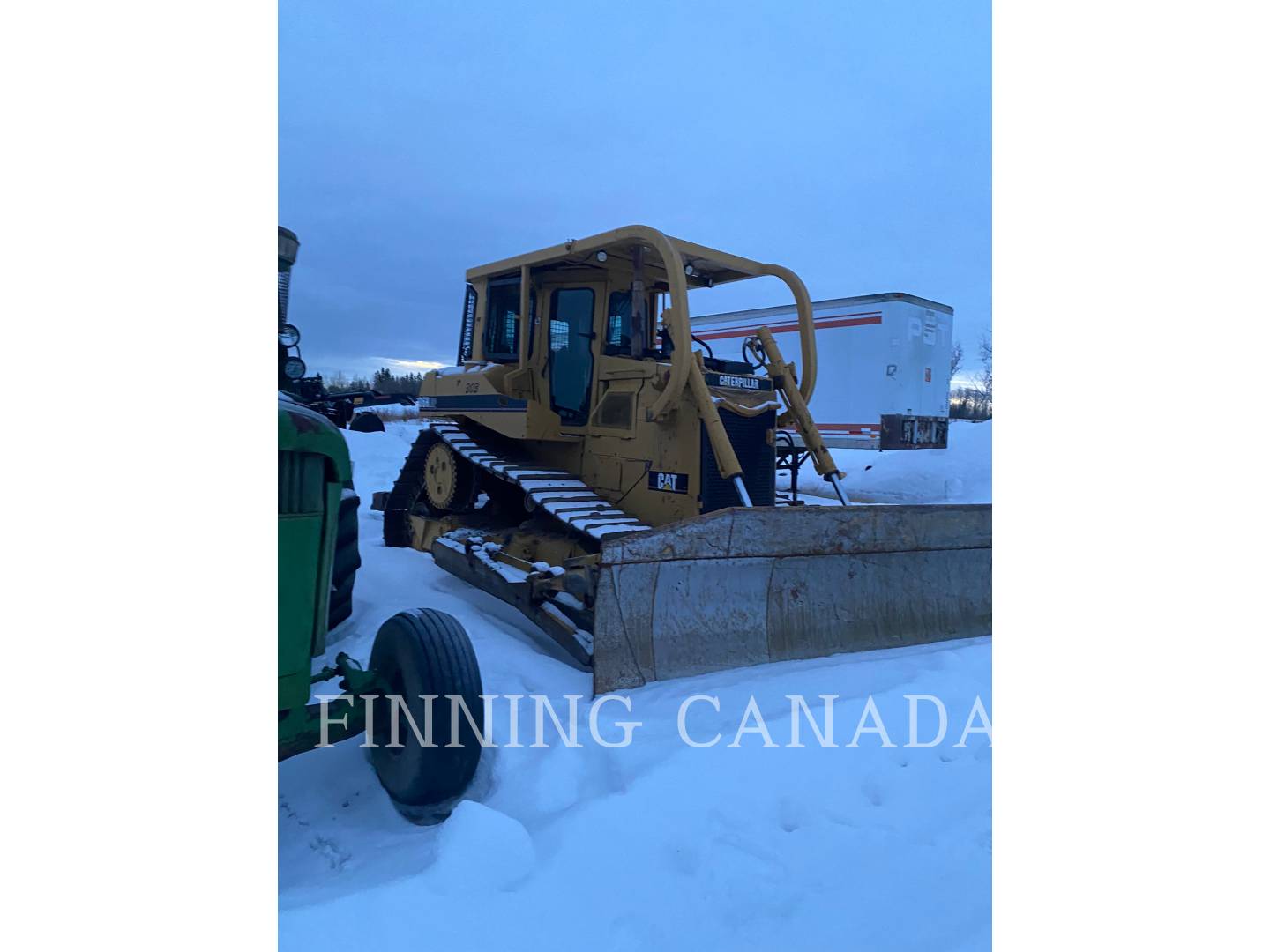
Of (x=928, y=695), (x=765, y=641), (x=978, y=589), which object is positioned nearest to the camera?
(x=928, y=695)

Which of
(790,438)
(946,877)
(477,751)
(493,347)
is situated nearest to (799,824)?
(946,877)

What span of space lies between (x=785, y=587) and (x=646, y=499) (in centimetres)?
149

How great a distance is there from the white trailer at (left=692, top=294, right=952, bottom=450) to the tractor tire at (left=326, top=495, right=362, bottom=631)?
9762 millimetres

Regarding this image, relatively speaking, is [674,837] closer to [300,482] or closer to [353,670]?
[353,670]

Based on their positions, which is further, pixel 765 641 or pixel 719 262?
pixel 719 262

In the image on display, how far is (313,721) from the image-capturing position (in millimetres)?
2633

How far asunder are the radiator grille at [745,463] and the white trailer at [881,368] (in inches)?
305

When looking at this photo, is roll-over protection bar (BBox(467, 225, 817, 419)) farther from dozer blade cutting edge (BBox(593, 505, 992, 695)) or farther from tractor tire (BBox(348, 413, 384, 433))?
tractor tire (BBox(348, 413, 384, 433))

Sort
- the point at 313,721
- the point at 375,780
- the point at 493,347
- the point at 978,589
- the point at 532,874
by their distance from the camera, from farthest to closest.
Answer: the point at 493,347
the point at 978,589
the point at 375,780
the point at 313,721
the point at 532,874

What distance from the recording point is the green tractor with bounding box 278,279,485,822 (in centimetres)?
249

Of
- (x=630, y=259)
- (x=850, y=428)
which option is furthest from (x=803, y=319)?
(x=850, y=428)

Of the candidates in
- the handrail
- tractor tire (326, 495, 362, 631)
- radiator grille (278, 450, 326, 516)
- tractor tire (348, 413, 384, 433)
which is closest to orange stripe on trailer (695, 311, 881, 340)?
the handrail

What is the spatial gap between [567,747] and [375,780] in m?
0.75

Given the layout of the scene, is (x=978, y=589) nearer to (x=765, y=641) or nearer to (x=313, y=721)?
(x=765, y=641)
